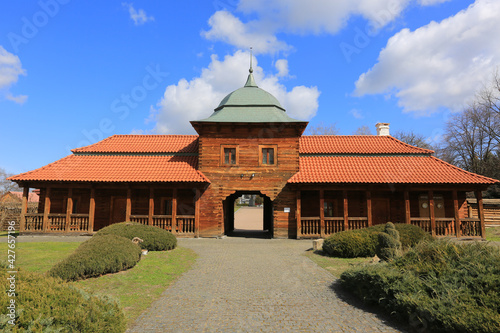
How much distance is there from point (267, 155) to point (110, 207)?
437 inches

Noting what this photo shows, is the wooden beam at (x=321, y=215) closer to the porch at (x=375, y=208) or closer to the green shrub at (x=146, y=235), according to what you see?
the porch at (x=375, y=208)

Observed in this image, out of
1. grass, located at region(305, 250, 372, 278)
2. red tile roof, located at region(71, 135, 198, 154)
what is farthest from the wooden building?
grass, located at region(305, 250, 372, 278)

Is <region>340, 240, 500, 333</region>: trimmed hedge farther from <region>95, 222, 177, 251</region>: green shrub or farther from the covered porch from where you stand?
the covered porch

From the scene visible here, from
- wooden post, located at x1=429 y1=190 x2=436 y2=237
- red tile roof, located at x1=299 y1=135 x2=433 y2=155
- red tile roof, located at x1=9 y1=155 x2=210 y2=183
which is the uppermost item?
red tile roof, located at x1=299 y1=135 x2=433 y2=155

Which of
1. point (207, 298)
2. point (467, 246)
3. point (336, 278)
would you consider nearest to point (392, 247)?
point (336, 278)

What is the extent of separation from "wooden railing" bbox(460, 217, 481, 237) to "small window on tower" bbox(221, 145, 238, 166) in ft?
48.1

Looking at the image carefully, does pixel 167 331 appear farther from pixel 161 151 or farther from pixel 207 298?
pixel 161 151

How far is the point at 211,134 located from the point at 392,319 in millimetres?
15786

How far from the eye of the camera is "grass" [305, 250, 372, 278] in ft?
34.1

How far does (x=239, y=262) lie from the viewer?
11539 millimetres

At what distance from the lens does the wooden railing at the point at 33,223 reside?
19212 millimetres

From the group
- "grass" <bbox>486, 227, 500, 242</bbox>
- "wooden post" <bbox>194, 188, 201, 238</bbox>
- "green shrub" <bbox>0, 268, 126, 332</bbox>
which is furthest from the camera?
"grass" <bbox>486, 227, 500, 242</bbox>

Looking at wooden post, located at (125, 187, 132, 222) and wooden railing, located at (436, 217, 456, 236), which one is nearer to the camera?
wooden railing, located at (436, 217, 456, 236)

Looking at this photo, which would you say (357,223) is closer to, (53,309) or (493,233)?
(493,233)
